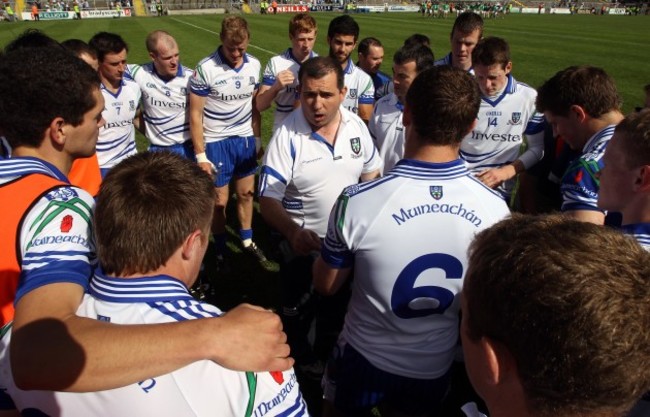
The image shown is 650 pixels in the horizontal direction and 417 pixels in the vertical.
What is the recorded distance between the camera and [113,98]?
5.05 metres

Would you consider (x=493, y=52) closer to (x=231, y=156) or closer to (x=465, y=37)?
(x=465, y=37)

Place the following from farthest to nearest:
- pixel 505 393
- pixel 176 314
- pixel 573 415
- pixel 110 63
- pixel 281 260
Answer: pixel 110 63
pixel 281 260
pixel 176 314
pixel 505 393
pixel 573 415

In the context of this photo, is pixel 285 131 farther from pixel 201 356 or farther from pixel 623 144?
pixel 201 356

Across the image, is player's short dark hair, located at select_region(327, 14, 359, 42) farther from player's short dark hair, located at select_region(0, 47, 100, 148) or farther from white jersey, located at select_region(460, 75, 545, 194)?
player's short dark hair, located at select_region(0, 47, 100, 148)

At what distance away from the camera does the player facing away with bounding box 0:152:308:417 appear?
1.33 m

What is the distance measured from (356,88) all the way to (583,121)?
2.84m

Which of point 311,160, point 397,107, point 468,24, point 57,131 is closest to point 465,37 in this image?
point 468,24

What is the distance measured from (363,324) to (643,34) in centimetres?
3487

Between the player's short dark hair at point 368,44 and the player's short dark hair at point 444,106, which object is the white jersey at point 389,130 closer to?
the player's short dark hair at point 368,44

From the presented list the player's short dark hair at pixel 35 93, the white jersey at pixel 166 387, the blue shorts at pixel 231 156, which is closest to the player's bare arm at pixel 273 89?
the blue shorts at pixel 231 156

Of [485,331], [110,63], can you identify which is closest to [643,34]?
[110,63]

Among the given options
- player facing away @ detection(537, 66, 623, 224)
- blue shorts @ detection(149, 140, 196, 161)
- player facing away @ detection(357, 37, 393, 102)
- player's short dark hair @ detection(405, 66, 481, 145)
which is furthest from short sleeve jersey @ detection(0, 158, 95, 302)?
player facing away @ detection(357, 37, 393, 102)

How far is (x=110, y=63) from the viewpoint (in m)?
5.02

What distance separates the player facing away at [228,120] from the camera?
5348 mm
